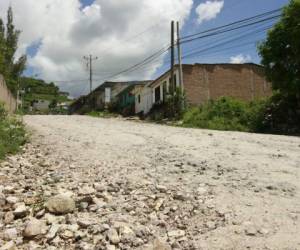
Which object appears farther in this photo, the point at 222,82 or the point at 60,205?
the point at 222,82

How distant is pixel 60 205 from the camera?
5.43 meters

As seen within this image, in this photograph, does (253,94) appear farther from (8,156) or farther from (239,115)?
(8,156)

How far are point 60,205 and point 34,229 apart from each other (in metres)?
0.65

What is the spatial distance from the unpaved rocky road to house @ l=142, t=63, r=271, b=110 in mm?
22653

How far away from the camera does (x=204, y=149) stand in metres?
9.42

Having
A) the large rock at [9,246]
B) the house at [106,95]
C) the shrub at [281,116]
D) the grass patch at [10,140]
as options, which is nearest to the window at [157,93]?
the house at [106,95]

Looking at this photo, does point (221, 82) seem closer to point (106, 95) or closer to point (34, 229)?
point (106, 95)

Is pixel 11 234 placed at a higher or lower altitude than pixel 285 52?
lower

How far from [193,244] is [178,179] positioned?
89.1 inches

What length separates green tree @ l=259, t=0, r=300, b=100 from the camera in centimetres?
1728

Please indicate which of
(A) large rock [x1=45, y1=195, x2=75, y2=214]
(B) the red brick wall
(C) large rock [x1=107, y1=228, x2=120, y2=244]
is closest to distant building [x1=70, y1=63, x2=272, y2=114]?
(B) the red brick wall

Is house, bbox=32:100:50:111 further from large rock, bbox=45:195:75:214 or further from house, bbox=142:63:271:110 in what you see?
large rock, bbox=45:195:75:214

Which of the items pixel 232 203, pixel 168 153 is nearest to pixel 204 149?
pixel 168 153

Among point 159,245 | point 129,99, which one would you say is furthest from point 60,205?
point 129,99
